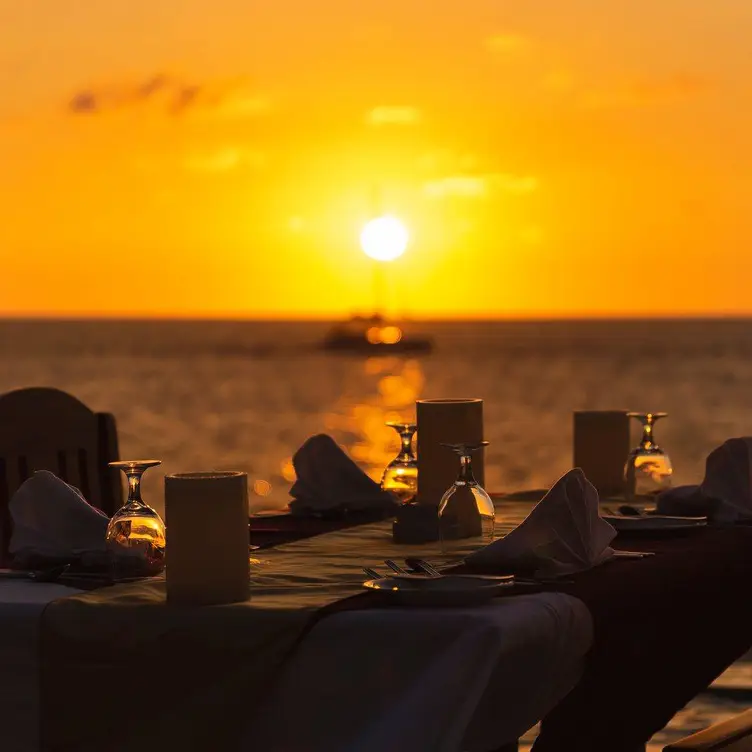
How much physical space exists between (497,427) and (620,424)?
21522 millimetres

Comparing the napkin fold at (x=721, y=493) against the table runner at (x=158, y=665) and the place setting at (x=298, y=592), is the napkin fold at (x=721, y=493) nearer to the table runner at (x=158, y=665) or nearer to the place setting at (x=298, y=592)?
the place setting at (x=298, y=592)

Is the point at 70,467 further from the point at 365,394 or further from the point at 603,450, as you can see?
the point at 365,394

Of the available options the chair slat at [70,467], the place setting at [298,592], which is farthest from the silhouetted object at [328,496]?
the chair slat at [70,467]

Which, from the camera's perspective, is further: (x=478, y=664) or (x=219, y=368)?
(x=219, y=368)

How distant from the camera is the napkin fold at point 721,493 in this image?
318 cm

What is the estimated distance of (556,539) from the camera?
2.36 meters

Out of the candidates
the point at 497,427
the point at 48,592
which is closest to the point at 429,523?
the point at 48,592

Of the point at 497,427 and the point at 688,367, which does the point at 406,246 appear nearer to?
the point at 688,367

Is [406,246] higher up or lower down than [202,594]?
higher up

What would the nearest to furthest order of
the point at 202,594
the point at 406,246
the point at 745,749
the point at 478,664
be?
the point at 478,664 → the point at 202,594 → the point at 745,749 → the point at 406,246

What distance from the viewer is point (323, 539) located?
9.13 feet

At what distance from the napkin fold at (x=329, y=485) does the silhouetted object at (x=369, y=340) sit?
238 feet

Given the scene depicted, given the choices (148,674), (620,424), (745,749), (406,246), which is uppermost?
(406,246)

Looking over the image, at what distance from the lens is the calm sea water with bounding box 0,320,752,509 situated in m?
20.1
